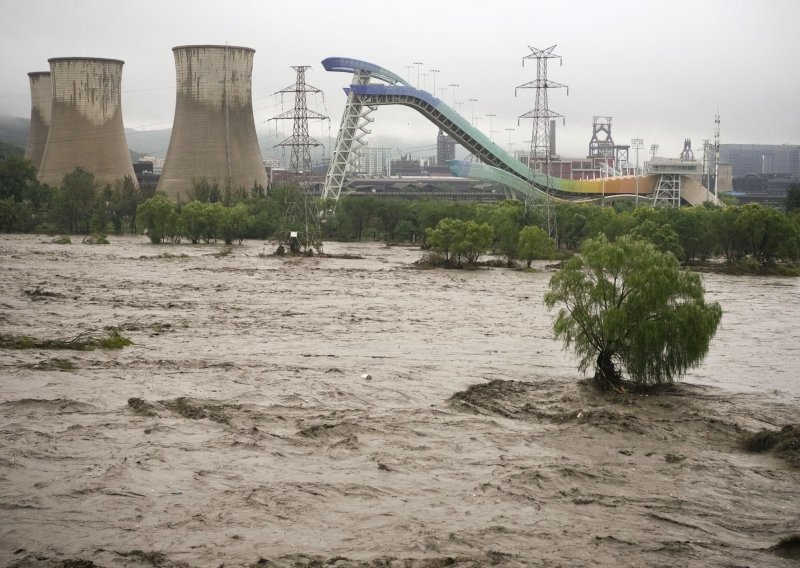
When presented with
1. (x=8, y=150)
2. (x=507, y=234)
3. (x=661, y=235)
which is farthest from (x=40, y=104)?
(x=661, y=235)

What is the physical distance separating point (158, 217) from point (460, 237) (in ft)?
64.9

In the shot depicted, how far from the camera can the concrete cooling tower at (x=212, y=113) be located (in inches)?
2391

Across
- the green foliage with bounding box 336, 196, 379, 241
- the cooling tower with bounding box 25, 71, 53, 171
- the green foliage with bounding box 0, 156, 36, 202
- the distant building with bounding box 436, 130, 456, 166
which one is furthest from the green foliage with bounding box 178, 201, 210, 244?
the distant building with bounding box 436, 130, 456, 166

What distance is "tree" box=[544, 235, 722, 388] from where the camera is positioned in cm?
1698

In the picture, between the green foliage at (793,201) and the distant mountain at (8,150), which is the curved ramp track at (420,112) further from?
the distant mountain at (8,150)

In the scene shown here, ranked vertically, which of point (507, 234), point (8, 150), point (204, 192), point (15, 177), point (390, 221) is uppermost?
point (8, 150)

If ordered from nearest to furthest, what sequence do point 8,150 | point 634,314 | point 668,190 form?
point 634,314 < point 668,190 < point 8,150

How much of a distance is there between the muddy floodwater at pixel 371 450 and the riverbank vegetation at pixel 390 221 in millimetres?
21074

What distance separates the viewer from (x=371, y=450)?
13.6 meters

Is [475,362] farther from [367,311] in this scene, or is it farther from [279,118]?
[279,118]

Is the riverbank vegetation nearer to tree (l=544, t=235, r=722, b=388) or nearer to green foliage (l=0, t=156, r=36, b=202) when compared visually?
green foliage (l=0, t=156, r=36, b=202)

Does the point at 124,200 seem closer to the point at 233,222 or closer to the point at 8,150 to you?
the point at 233,222

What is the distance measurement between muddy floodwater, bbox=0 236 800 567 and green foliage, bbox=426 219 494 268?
18.5 metres

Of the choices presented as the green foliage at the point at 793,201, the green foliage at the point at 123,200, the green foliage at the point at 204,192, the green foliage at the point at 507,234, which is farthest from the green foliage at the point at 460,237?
the green foliage at the point at 793,201
